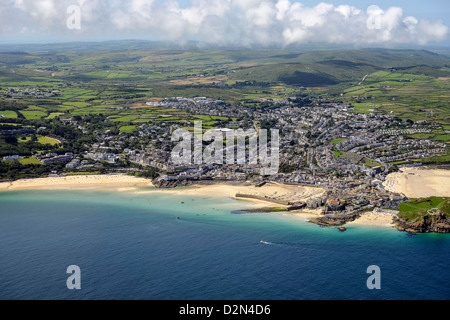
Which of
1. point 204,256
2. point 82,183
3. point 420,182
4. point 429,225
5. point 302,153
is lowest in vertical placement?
point 204,256

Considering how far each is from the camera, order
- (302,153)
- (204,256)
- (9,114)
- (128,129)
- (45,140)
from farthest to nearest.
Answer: (9,114)
(128,129)
(45,140)
(302,153)
(204,256)

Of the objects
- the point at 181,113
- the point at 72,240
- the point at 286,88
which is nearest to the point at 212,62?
the point at 286,88

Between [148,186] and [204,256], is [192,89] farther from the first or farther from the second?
[204,256]

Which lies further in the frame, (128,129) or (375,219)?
(128,129)

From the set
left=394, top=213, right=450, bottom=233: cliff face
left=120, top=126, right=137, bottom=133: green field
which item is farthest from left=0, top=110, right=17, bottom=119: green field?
left=394, top=213, right=450, bottom=233: cliff face

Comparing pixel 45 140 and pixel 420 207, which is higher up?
pixel 45 140

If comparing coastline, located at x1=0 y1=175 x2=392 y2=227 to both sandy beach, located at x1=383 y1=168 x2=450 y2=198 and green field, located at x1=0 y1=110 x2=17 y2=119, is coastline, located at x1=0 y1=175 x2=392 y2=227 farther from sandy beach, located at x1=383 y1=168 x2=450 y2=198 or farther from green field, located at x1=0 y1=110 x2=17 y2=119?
green field, located at x1=0 y1=110 x2=17 y2=119

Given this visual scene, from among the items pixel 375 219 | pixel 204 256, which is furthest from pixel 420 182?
pixel 204 256
